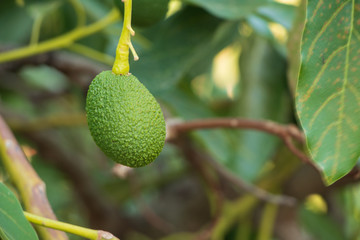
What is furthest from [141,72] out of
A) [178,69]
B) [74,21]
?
[74,21]

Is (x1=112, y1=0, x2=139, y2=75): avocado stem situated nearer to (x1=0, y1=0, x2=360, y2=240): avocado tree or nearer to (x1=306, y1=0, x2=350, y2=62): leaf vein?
(x1=0, y1=0, x2=360, y2=240): avocado tree

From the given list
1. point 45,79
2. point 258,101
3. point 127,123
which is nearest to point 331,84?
point 127,123

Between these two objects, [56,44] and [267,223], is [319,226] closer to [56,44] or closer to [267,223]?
[267,223]

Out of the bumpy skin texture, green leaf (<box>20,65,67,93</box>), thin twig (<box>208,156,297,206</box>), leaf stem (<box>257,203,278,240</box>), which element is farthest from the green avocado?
green leaf (<box>20,65,67,93</box>)

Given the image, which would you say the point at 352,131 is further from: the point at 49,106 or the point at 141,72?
the point at 49,106

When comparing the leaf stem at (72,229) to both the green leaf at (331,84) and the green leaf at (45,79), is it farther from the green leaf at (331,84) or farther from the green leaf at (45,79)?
the green leaf at (45,79)

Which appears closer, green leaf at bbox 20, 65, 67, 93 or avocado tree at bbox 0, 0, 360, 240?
avocado tree at bbox 0, 0, 360, 240
